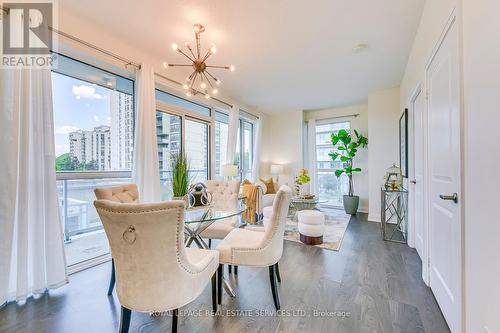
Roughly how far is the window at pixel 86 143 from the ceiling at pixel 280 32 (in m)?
0.66

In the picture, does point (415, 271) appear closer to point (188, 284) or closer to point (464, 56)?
point (464, 56)

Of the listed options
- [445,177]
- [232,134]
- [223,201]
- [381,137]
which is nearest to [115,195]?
[223,201]

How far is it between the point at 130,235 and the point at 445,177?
85.1 inches

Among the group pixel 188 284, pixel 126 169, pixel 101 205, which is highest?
pixel 126 169

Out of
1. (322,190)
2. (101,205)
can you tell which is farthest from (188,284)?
(322,190)

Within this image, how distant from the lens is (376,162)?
4.37 meters

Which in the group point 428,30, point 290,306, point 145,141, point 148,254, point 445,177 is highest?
point 428,30

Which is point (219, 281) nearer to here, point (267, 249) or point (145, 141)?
point (267, 249)

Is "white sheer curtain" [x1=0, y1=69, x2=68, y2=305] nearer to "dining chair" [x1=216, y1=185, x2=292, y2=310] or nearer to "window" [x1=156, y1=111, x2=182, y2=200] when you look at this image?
"window" [x1=156, y1=111, x2=182, y2=200]

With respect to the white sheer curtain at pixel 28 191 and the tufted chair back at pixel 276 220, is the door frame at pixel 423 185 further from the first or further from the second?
the white sheer curtain at pixel 28 191

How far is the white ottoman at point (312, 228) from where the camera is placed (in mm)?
3104

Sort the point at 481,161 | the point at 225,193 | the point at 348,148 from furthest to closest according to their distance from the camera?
1. the point at 348,148
2. the point at 225,193
3. the point at 481,161

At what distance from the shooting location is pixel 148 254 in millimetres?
1145

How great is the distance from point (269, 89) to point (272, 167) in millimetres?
2263
